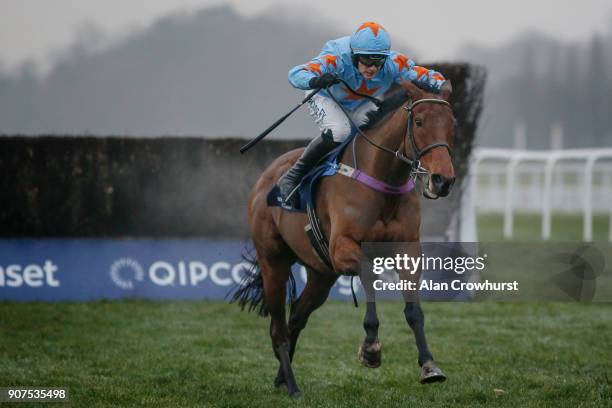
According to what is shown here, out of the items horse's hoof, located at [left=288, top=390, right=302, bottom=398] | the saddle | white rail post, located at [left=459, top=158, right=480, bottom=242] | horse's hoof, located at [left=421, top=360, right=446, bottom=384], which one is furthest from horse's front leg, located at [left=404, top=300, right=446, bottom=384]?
white rail post, located at [left=459, top=158, right=480, bottom=242]

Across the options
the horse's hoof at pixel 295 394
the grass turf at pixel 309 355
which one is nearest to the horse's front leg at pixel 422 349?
the grass turf at pixel 309 355

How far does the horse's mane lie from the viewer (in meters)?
Answer: 5.52

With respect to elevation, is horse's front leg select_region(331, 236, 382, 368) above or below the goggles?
below

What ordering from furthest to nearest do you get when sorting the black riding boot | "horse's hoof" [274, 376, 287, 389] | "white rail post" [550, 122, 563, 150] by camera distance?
1. "white rail post" [550, 122, 563, 150]
2. "horse's hoof" [274, 376, 287, 389]
3. the black riding boot

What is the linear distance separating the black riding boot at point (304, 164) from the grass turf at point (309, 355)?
4.32ft

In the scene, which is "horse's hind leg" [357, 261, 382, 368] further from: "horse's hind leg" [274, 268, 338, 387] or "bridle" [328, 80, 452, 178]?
"horse's hind leg" [274, 268, 338, 387]

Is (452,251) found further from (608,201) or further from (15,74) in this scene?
(15,74)

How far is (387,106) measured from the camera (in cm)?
561

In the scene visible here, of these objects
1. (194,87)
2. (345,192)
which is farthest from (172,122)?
(345,192)

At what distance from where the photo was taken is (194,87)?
39094 millimetres

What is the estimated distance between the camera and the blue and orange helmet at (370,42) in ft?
17.4

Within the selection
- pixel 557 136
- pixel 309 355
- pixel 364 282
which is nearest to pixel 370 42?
pixel 364 282

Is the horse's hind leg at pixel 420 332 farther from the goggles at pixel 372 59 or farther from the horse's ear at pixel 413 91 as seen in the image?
the goggles at pixel 372 59

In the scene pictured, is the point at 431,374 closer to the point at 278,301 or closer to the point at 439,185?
the point at 439,185
